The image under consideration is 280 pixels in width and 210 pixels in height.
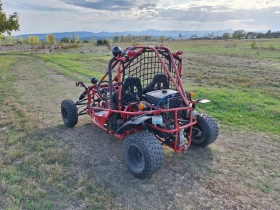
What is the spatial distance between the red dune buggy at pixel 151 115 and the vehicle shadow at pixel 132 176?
0.24 metres

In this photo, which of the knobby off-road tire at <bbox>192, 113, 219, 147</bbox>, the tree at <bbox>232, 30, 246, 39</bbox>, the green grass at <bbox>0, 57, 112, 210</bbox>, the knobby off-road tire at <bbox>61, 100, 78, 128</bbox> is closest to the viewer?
the green grass at <bbox>0, 57, 112, 210</bbox>

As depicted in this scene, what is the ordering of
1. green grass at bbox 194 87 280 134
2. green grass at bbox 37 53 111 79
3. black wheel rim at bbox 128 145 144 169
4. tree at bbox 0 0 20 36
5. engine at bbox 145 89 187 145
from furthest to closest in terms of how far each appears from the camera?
tree at bbox 0 0 20 36 < green grass at bbox 37 53 111 79 < green grass at bbox 194 87 280 134 < engine at bbox 145 89 187 145 < black wheel rim at bbox 128 145 144 169

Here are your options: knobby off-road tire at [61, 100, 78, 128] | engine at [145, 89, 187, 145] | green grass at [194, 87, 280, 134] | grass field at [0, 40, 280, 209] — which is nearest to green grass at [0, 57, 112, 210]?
grass field at [0, 40, 280, 209]

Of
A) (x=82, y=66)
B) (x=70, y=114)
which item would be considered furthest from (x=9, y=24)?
(x=70, y=114)

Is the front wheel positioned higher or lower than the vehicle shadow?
higher

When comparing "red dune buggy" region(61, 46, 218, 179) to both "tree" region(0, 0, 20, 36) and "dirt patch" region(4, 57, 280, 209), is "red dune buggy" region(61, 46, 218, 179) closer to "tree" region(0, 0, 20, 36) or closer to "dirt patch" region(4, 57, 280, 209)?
"dirt patch" region(4, 57, 280, 209)

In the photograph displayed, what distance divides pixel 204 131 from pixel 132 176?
5.54ft

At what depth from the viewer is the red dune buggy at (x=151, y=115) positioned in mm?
3830

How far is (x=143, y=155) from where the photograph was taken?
3.67 metres

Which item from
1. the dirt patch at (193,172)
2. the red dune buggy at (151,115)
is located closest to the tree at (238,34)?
the dirt patch at (193,172)

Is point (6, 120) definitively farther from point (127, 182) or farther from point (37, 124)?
point (127, 182)

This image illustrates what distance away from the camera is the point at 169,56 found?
454 cm

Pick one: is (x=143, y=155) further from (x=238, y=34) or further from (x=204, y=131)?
(x=238, y=34)

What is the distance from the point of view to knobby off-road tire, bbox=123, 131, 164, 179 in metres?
3.62
